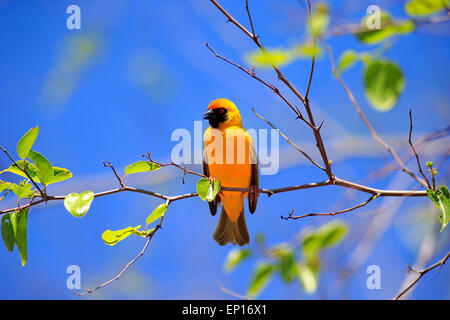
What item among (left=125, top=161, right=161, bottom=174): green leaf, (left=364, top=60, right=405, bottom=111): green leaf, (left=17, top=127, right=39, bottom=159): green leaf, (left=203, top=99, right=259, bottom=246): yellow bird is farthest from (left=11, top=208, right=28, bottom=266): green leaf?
(left=203, top=99, right=259, bottom=246): yellow bird

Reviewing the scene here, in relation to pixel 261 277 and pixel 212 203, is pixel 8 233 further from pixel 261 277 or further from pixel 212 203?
pixel 212 203

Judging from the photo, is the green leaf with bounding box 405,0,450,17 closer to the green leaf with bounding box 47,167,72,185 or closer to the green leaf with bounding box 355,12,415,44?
the green leaf with bounding box 355,12,415,44

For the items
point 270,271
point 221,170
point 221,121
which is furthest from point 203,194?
point 221,121

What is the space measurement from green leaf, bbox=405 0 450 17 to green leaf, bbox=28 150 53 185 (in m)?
1.96

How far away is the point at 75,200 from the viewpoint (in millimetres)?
2357

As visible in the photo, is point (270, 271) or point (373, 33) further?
point (270, 271)

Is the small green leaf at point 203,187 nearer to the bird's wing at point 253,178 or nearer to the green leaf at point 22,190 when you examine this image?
the green leaf at point 22,190

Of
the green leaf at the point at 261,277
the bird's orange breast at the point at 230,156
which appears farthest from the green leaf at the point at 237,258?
the bird's orange breast at the point at 230,156

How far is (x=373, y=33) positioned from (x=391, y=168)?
52.2 inches

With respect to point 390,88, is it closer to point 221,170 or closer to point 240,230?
point 221,170

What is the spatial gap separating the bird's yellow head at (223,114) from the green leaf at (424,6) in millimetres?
2770

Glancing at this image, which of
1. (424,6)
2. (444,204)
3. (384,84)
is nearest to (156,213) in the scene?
(384,84)

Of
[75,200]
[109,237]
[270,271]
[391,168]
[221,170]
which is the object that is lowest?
[270,271]

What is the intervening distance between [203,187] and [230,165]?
1.76m
